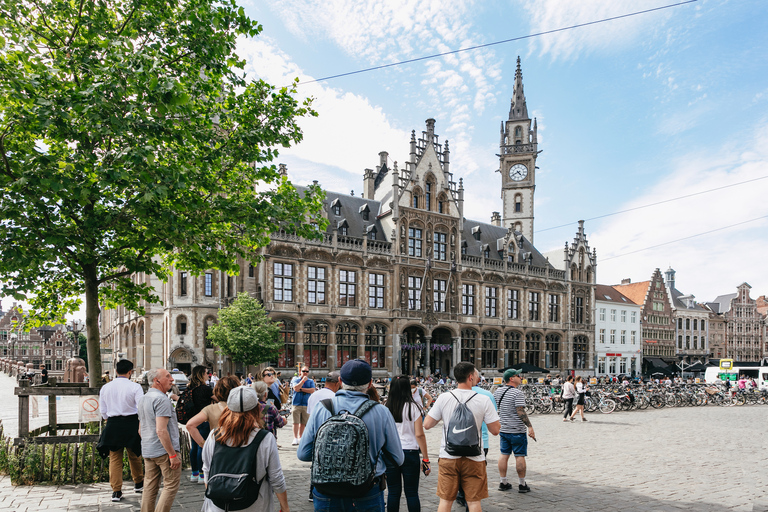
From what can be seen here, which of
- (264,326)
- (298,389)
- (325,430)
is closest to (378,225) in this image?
(264,326)

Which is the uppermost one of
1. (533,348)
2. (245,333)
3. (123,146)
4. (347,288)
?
(123,146)

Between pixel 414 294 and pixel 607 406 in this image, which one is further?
pixel 414 294

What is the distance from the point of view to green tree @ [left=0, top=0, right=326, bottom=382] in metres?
7.49

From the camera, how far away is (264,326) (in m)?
30.4

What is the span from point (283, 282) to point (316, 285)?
2367mm

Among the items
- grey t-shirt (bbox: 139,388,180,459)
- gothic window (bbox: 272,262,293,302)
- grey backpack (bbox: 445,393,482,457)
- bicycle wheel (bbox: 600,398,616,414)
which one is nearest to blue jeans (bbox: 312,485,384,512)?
grey backpack (bbox: 445,393,482,457)

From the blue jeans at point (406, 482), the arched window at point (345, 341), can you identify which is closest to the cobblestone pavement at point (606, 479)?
the blue jeans at point (406, 482)

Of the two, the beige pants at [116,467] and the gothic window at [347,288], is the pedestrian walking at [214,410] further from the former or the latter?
the gothic window at [347,288]

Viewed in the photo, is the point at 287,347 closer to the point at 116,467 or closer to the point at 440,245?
the point at 440,245

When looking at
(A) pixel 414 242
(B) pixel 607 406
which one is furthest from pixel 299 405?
(A) pixel 414 242

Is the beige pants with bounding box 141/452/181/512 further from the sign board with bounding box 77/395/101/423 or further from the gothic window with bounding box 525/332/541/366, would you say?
the gothic window with bounding box 525/332/541/366

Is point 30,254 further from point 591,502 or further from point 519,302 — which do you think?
point 519,302

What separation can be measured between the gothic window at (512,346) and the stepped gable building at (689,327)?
3009 centimetres

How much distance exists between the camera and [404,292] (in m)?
39.7
